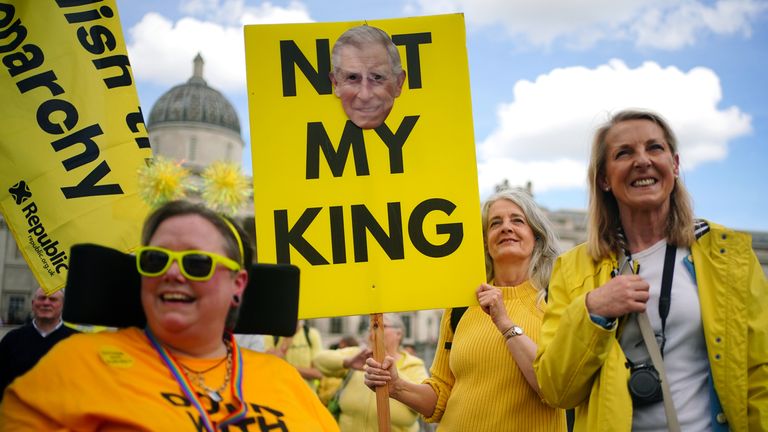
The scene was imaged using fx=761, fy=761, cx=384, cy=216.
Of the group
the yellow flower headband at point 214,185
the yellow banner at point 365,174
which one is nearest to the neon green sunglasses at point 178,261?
the yellow banner at point 365,174

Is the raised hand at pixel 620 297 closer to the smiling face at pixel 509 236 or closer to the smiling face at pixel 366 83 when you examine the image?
the smiling face at pixel 509 236

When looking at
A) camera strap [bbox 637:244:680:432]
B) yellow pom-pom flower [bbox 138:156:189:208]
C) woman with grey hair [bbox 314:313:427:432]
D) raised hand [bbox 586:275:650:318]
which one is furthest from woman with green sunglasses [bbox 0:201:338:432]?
yellow pom-pom flower [bbox 138:156:189:208]

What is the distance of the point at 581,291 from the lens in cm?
362

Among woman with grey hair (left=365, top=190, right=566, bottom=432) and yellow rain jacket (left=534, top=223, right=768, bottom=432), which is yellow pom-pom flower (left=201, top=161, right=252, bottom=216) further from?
yellow rain jacket (left=534, top=223, right=768, bottom=432)

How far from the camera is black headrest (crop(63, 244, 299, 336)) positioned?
2729mm

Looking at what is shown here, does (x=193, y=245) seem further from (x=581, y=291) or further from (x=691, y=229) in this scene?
(x=691, y=229)

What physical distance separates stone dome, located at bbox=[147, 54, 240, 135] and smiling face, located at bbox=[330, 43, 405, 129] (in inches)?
2331

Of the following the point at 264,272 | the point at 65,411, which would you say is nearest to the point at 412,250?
the point at 264,272

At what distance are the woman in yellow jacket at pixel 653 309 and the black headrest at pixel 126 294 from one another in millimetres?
1249

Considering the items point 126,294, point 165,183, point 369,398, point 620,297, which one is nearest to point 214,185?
point 165,183

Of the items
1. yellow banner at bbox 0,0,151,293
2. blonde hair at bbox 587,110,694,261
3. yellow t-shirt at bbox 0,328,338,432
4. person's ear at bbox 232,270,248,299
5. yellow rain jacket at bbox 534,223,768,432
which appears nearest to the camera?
yellow t-shirt at bbox 0,328,338,432

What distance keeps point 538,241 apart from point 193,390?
2725 mm

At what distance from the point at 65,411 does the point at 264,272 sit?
98 cm

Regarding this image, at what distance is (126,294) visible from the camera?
9.37ft
